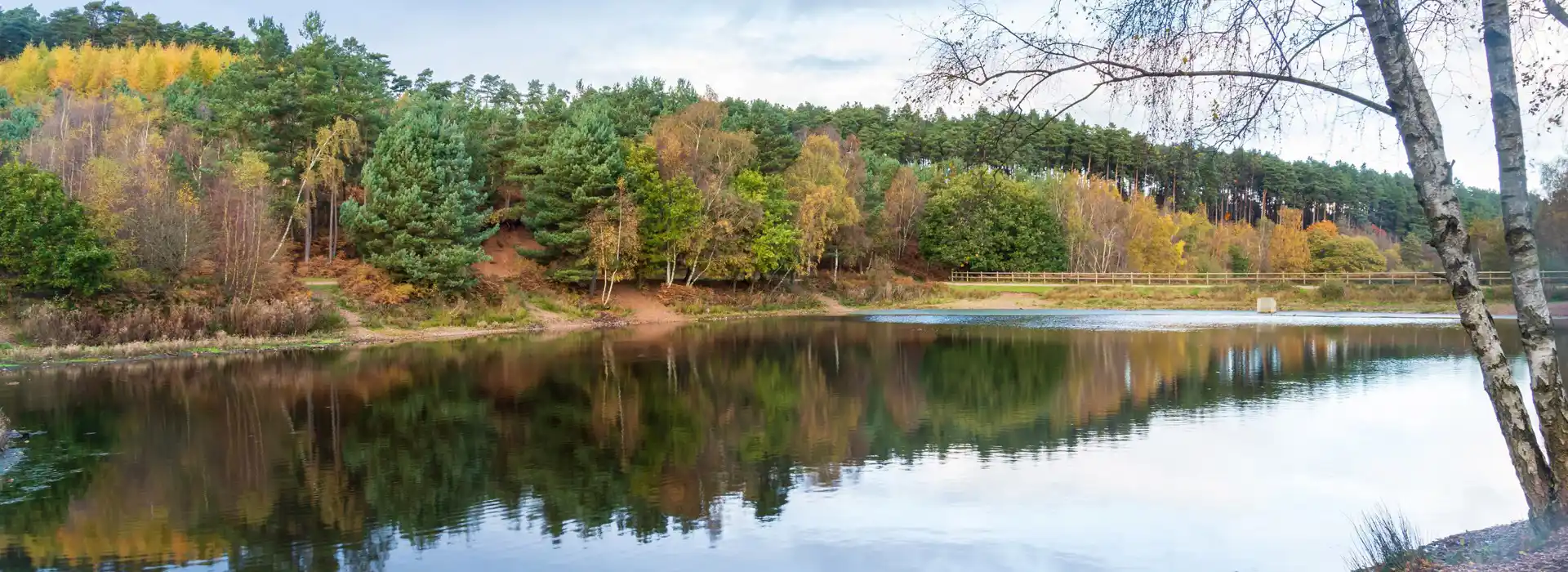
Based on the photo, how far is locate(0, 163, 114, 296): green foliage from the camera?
29984 mm

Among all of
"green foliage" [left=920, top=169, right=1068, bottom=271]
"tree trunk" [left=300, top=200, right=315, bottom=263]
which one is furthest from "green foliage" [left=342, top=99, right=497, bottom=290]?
"green foliage" [left=920, top=169, right=1068, bottom=271]

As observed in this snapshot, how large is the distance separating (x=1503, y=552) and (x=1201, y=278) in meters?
66.0

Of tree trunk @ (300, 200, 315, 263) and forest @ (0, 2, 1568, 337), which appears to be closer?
forest @ (0, 2, 1568, 337)

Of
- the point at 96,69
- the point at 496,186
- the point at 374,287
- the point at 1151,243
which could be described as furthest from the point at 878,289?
the point at 96,69

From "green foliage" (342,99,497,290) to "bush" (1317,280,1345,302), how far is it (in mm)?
46786

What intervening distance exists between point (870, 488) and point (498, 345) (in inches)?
991

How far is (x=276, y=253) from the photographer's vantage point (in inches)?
1544

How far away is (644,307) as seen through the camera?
52.3m

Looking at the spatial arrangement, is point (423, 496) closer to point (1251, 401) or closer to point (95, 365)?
point (1251, 401)

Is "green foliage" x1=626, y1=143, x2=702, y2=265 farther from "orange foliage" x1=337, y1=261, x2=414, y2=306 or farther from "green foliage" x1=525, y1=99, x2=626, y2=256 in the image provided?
"orange foliage" x1=337, y1=261, x2=414, y2=306

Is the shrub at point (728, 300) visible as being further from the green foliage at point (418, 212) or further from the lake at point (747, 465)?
the lake at point (747, 465)

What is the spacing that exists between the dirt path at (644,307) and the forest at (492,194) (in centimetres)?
117

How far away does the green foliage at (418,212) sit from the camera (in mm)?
42219

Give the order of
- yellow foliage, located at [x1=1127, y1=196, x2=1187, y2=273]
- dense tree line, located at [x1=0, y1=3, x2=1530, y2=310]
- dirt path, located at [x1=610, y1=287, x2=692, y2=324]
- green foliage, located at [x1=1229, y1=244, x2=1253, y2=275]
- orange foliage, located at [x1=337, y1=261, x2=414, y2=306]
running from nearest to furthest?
dense tree line, located at [x1=0, y1=3, x2=1530, y2=310], orange foliage, located at [x1=337, y1=261, x2=414, y2=306], dirt path, located at [x1=610, y1=287, x2=692, y2=324], yellow foliage, located at [x1=1127, y1=196, x2=1187, y2=273], green foliage, located at [x1=1229, y1=244, x2=1253, y2=275]
